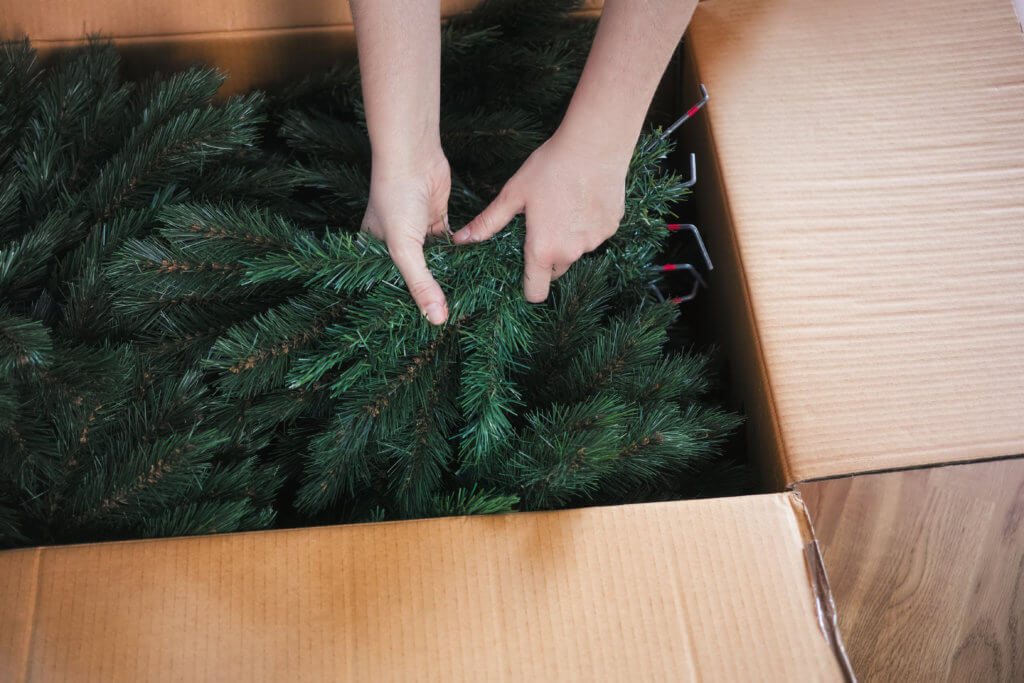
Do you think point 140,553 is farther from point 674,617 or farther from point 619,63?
point 619,63

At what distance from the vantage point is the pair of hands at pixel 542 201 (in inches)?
20.6

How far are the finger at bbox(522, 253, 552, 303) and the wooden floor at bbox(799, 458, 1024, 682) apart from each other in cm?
26

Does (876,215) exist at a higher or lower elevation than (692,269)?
higher

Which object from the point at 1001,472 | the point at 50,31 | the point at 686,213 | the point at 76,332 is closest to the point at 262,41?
the point at 50,31

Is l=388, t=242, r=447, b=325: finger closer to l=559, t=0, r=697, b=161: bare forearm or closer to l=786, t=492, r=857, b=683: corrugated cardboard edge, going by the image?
l=559, t=0, r=697, b=161: bare forearm

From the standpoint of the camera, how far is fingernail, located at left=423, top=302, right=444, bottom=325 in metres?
0.48

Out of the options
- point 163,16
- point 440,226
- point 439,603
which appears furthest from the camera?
point 163,16

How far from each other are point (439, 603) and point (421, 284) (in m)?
0.23

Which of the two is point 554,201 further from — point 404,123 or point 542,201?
point 404,123

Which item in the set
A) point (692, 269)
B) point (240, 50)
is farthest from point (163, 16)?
point (692, 269)

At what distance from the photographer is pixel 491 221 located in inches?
20.6

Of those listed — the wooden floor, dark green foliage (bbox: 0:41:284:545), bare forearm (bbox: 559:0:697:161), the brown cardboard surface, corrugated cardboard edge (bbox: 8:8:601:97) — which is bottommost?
the wooden floor

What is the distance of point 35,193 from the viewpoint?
55 cm

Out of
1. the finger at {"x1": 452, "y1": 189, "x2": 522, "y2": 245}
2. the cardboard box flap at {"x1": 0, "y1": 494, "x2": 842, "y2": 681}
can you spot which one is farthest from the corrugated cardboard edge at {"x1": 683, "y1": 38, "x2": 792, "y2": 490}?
the finger at {"x1": 452, "y1": 189, "x2": 522, "y2": 245}
